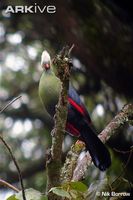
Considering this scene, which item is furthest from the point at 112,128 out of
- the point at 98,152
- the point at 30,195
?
the point at 30,195

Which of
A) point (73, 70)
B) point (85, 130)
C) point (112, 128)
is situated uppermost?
point (112, 128)

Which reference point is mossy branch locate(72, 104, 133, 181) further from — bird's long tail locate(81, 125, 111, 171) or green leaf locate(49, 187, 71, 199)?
green leaf locate(49, 187, 71, 199)

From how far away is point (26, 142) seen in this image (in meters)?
3.45

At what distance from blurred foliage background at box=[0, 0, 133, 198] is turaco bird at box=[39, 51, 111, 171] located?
0.23 m

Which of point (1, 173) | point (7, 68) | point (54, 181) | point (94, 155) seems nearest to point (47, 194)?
point (54, 181)

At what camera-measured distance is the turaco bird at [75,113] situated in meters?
2.06

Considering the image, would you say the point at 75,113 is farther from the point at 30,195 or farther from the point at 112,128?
the point at 30,195

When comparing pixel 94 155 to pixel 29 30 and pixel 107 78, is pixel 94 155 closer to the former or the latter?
pixel 107 78

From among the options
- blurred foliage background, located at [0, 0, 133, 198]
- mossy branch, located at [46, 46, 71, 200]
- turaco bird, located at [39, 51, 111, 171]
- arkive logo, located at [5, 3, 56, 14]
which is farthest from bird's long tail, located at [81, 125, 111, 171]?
arkive logo, located at [5, 3, 56, 14]

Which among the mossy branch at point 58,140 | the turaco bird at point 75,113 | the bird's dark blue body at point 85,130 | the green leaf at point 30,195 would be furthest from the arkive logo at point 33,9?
the green leaf at point 30,195

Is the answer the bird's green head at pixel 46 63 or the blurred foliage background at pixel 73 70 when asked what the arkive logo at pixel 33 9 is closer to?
the blurred foliage background at pixel 73 70

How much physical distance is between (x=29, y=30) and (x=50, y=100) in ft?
3.67

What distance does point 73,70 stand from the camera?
10.3ft

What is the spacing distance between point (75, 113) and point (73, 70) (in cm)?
88
